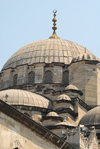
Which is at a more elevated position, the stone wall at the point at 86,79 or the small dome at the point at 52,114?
the stone wall at the point at 86,79

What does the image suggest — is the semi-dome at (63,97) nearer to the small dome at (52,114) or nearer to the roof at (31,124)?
the small dome at (52,114)

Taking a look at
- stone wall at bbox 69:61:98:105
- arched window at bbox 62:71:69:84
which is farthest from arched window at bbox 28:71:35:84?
stone wall at bbox 69:61:98:105

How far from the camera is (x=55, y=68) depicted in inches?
1839

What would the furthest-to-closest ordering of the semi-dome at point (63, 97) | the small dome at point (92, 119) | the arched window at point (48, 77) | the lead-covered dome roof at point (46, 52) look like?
the lead-covered dome roof at point (46, 52)
the arched window at point (48, 77)
the semi-dome at point (63, 97)
the small dome at point (92, 119)

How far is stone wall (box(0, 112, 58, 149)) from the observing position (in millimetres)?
16062

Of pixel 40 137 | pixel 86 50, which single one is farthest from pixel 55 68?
pixel 40 137

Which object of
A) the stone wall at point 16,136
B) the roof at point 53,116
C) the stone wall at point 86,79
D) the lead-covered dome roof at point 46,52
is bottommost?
the stone wall at point 16,136

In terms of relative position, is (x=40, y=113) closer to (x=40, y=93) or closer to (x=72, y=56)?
(x=40, y=93)

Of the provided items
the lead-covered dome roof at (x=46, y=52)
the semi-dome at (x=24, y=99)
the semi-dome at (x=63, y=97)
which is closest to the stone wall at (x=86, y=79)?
the lead-covered dome roof at (x=46, y=52)

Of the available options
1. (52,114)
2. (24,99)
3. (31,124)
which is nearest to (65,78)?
(24,99)

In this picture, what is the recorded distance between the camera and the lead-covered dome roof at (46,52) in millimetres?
48094

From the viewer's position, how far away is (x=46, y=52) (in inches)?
1925

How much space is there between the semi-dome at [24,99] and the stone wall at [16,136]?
20.4 m

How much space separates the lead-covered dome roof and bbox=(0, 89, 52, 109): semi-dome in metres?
8.31
